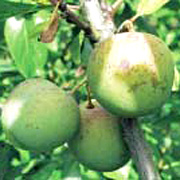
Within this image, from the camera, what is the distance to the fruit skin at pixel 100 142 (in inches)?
58.6

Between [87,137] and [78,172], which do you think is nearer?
[87,137]

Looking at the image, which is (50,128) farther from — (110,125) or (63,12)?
(63,12)

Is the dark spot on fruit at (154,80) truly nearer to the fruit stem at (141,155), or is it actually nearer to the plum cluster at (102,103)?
the plum cluster at (102,103)

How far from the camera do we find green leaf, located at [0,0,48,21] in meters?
1.49

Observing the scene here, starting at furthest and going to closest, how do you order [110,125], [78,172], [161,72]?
[78,172] → [110,125] → [161,72]

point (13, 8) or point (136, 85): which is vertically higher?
point (13, 8)

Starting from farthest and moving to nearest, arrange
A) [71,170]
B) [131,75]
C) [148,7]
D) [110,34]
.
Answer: [71,170] → [148,7] → [110,34] → [131,75]

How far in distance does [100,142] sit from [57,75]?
4.72 feet

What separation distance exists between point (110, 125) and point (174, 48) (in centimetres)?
160

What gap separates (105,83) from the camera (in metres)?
1.26

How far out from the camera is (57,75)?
289cm

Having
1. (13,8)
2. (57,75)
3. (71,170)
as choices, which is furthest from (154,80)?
(57,75)

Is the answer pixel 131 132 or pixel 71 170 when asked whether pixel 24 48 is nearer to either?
pixel 71 170

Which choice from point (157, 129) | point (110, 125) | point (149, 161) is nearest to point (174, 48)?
point (157, 129)
